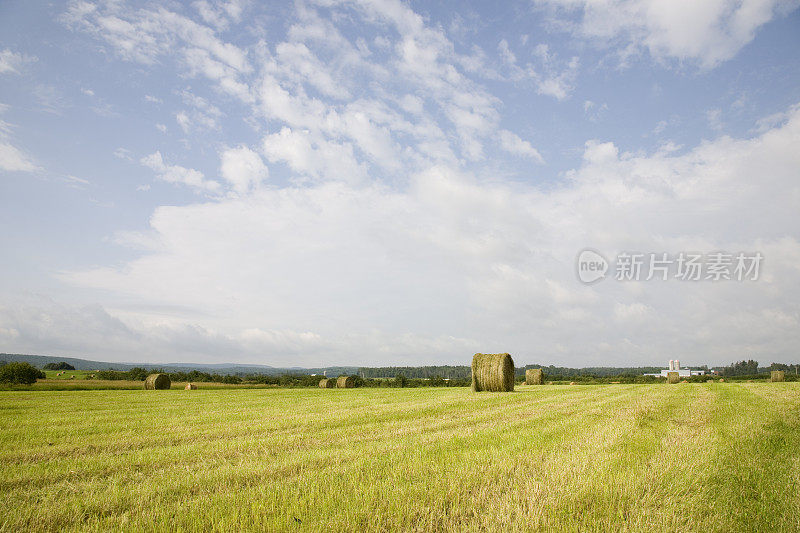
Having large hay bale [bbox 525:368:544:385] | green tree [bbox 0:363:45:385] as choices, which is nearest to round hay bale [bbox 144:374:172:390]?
green tree [bbox 0:363:45:385]

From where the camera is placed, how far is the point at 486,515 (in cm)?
418

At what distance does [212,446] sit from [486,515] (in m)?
5.35

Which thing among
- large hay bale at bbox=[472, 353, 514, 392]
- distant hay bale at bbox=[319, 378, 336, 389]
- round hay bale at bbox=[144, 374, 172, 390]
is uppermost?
large hay bale at bbox=[472, 353, 514, 392]

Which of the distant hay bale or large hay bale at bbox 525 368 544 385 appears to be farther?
the distant hay bale

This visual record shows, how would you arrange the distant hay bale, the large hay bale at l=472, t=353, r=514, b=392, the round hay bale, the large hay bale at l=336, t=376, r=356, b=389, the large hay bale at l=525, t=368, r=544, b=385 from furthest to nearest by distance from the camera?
the large hay bale at l=336, t=376, r=356, b=389
the distant hay bale
the large hay bale at l=525, t=368, r=544, b=385
the round hay bale
the large hay bale at l=472, t=353, r=514, b=392

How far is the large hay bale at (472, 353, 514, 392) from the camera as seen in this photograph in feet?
81.5

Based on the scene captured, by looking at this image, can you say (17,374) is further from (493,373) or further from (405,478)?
(405,478)

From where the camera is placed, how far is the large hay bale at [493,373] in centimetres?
2485

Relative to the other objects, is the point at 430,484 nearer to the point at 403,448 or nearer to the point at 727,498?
the point at 403,448

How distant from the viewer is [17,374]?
113 feet

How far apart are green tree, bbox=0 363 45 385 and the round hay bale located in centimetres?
880

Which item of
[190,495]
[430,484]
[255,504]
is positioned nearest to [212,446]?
[190,495]

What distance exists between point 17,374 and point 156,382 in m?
10.4

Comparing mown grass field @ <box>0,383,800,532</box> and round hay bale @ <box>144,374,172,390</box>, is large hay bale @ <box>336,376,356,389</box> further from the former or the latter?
mown grass field @ <box>0,383,800,532</box>
